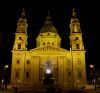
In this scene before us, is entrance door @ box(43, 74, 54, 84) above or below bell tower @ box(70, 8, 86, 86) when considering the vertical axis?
below

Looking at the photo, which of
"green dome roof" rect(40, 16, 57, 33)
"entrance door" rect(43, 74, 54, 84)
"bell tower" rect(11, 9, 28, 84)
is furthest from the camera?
"green dome roof" rect(40, 16, 57, 33)

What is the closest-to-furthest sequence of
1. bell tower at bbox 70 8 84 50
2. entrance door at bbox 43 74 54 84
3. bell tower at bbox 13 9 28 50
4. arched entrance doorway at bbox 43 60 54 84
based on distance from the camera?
entrance door at bbox 43 74 54 84 → arched entrance doorway at bbox 43 60 54 84 → bell tower at bbox 13 9 28 50 → bell tower at bbox 70 8 84 50

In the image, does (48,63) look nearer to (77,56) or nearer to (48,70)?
(48,70)

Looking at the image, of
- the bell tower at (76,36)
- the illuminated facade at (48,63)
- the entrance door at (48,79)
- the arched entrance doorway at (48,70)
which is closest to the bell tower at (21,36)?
the illuminated facade at (48,63)

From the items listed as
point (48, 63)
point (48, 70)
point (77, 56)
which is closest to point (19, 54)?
point (48, 63)

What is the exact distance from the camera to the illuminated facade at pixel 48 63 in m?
54.7

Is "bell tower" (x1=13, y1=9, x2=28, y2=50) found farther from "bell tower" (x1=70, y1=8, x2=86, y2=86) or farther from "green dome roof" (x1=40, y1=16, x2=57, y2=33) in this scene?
"bell tower" (x1=70, y1=8, x2=86, y2=86)

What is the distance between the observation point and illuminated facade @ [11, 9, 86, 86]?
5472 centimetres

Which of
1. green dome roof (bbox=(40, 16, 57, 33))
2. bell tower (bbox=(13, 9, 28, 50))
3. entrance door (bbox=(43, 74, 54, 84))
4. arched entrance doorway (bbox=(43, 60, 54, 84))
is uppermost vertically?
green dome roof (bbox=(40, 16, 57, 33))

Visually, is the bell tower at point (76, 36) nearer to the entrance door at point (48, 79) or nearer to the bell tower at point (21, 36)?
the entrance door at point (48, 79)

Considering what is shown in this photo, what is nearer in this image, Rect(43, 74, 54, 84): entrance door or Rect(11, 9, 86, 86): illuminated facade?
Rect(43, 74, 54, 84): entrance door

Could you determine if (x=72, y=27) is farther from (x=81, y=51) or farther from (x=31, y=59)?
(x=31, y=59)

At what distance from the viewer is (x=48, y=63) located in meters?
56.7

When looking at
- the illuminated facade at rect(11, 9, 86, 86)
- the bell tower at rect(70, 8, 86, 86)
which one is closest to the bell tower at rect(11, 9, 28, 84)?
the illuminated facade at rect(11, 9, 86, 86)
